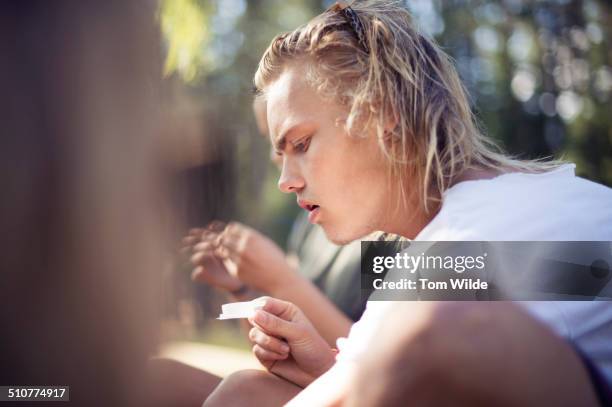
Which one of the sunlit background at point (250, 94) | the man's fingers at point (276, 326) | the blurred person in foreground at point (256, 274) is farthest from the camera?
the blurred person in foreground at point (256, 274)

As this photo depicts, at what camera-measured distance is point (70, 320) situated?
1.03 m

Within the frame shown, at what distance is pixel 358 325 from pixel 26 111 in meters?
0.67

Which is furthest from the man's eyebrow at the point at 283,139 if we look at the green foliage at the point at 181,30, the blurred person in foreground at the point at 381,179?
the green foliage at the point at 181,30

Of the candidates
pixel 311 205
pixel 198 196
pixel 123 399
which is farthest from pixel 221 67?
pixel 123 399

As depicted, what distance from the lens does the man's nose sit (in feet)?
3.92

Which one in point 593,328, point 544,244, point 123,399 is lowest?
point 123,399

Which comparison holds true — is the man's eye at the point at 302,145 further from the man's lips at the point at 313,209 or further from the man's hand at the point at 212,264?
the man's hand at the point at 212,264

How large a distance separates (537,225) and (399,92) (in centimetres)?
39

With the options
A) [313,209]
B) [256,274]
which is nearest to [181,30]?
[313,209]

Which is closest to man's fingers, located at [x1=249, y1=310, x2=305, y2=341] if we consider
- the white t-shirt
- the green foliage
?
the white t-shirt

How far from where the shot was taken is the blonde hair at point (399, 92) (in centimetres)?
116

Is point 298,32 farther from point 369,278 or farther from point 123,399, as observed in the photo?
point 123,399

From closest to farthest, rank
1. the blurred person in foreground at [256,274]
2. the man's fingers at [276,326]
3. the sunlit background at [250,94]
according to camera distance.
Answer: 1. the man's fingers at [276,326]
2. the sunlit background at [250,94]
3. the blurred person in foreground at [256,274]

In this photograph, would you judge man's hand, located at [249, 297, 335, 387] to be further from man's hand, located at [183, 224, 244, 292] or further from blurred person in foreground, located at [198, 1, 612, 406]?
man's hand, located at [183, 224, 244, 292]
